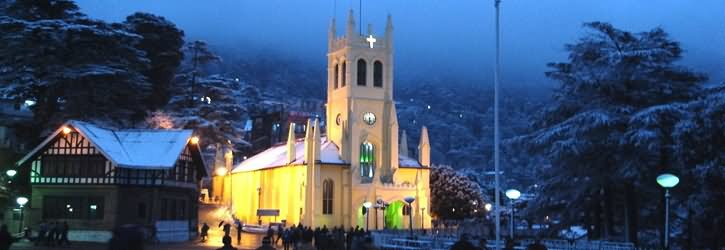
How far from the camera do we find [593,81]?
129 ft

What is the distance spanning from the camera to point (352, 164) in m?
69.7

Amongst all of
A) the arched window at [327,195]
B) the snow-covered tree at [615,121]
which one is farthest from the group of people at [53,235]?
the arched window at [327,195]

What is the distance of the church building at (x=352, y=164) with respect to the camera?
2699 inches

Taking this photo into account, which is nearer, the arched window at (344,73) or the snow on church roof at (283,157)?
the snow on church roof at (283,157)

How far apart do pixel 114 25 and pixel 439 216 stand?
132ft

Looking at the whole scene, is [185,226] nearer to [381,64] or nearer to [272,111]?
[381,64]

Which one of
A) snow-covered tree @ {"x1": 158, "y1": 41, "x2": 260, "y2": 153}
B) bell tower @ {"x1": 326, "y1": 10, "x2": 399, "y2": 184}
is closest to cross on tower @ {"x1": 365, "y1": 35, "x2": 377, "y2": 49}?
bell tower @ {"x1": 326, "y1": 10, "x2": 399, "y2": 184}

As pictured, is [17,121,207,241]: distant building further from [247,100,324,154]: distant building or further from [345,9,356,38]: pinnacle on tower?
[247,100,324,154]: distant building

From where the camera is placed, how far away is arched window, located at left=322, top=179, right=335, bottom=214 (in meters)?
69.1

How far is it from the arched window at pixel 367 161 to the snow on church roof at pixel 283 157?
223cm

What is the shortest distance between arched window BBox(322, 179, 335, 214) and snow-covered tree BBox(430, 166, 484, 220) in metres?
14.6

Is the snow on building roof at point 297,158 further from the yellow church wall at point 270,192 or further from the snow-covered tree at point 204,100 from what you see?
the snow-covered tree at point 204,100

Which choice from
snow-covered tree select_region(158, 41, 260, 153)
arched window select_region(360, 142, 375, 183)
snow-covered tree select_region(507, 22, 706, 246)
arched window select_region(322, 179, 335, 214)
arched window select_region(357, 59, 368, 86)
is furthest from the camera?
arched window select_region(357, 59, 368, 86)

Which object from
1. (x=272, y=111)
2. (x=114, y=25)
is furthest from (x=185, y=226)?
(x=272, y=111)
